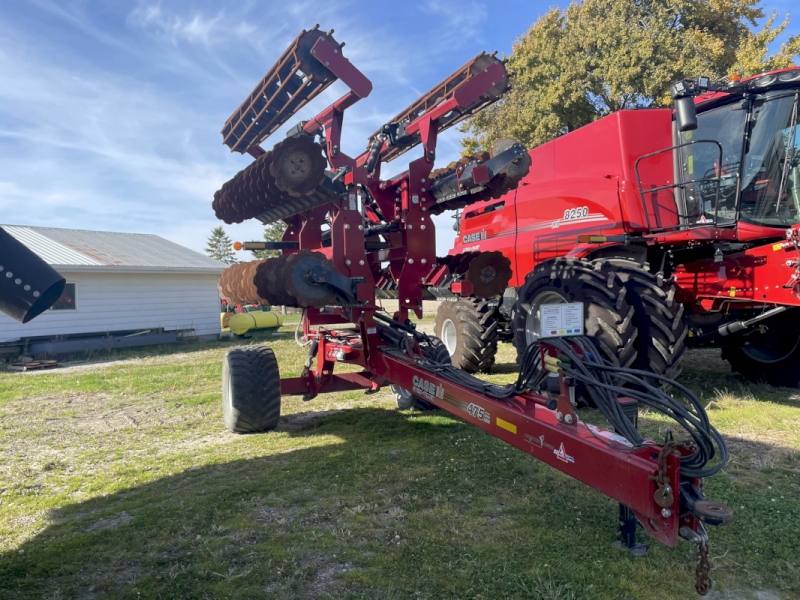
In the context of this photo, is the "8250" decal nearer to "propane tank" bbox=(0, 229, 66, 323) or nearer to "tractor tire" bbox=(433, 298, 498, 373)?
"tractor tire" bbox=(433, 298, 498, 373)

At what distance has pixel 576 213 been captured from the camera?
21.8 feet

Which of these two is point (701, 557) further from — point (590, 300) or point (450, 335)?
point (450, 335)

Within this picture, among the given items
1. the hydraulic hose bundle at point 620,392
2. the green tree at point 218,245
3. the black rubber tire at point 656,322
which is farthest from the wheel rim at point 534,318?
the green tree at point 218,245

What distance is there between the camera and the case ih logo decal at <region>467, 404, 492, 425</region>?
121 inches

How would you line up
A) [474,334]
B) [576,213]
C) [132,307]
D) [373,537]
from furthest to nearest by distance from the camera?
[132,307], [474,334], [576,213], [373,537]

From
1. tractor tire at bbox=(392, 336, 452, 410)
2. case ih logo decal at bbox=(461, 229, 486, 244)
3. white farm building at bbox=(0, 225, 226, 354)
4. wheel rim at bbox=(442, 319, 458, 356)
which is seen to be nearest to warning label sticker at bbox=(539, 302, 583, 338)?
tractor tire at bbox=(392, 336, 452, 410)

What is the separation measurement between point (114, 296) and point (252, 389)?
38.5ft

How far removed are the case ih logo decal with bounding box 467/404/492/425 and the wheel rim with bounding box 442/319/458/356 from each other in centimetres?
531

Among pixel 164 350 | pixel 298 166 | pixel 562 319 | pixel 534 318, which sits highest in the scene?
pixel 298 166

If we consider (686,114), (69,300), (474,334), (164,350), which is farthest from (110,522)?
(69,300)

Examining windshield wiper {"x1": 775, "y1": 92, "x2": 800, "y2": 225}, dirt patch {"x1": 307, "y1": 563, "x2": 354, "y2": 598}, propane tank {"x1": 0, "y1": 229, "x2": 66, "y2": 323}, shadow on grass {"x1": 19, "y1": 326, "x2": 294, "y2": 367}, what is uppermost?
windshield wiper {"x1": 775, "y1": 92, "x2": 800, "y2": 225}

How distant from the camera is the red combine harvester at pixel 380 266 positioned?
2.88m

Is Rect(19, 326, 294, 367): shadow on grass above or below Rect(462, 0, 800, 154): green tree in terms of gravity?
below

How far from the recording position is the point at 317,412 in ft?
21.1
